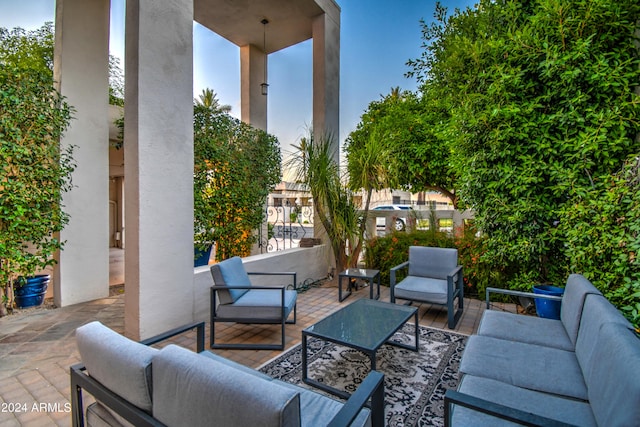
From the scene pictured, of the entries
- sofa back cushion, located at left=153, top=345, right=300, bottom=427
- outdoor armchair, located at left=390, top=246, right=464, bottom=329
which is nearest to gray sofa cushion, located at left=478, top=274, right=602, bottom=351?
outdoor armchair, located at left=390, top=246, right=464, bottom=329

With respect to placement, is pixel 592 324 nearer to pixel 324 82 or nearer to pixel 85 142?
pixel 324 82

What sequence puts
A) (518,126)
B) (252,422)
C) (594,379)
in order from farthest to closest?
(518,126) < (594,379) < (252,422)

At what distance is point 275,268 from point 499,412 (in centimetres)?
387

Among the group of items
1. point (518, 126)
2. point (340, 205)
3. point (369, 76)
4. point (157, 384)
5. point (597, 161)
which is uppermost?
point (369, 76)

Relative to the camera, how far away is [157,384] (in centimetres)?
123

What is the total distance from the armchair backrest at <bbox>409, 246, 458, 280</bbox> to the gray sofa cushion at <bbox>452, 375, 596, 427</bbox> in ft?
8.33

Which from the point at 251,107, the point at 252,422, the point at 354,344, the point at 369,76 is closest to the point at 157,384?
the point at 252,422

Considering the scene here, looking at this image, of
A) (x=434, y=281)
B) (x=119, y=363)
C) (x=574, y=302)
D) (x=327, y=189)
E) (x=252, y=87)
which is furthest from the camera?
(x=252, y=87)

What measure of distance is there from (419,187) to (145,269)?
6.01 m

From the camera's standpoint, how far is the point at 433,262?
4.37 meters

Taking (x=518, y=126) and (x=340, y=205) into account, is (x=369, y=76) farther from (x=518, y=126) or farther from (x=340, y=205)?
(x=518, y=126)

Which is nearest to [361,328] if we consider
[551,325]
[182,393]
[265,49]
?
[551,325]

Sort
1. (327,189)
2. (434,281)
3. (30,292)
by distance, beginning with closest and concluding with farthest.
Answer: (434,281), (30,292), (327,189)

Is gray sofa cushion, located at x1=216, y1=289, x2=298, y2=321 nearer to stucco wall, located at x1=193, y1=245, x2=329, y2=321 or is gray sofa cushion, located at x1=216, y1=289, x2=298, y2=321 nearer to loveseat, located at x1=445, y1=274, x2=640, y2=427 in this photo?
stucco wall, located at x1=193, y1=245, x2=329, y2=321
